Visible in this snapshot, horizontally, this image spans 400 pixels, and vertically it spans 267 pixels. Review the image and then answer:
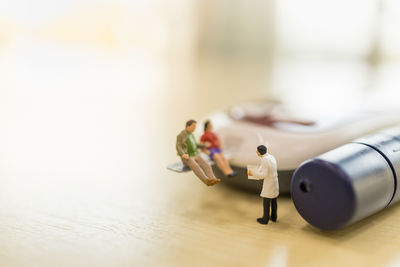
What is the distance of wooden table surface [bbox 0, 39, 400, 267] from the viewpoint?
1034mm

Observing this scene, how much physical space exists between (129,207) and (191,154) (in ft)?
0.81

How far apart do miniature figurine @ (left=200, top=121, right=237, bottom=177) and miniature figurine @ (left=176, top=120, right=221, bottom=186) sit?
82 millimetres

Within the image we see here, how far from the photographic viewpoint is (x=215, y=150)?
4.34 feet

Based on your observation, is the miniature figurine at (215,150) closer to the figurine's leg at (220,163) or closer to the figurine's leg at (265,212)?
the figurine's leg at (220,163)

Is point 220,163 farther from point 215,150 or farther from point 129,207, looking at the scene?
point 129,207

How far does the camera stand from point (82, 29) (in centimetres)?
488

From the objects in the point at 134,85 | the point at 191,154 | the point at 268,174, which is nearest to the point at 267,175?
the point at 268,174

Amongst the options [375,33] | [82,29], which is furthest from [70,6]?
[375,33]

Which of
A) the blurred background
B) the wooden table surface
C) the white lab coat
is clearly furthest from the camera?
the blurred background

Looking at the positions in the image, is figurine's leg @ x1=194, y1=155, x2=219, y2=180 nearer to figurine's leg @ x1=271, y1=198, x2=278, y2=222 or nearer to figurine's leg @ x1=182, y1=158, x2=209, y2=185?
figurine's leg @ x1=182, y1=158, x2=209, y2=185

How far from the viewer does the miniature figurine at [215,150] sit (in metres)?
1.30

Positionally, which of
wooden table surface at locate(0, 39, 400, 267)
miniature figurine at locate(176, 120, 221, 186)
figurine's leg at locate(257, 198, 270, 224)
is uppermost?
miniature figurine at locate(176, 120, 221, 186)

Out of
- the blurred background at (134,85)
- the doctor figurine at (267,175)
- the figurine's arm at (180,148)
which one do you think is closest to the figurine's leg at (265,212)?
the doctor figurine at (267,175)

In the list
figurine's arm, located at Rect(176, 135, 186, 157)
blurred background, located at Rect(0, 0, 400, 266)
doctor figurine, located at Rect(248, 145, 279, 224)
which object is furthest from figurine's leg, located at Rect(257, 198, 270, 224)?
figurine's arm, located at Rect(176, 135, 186, 157)
